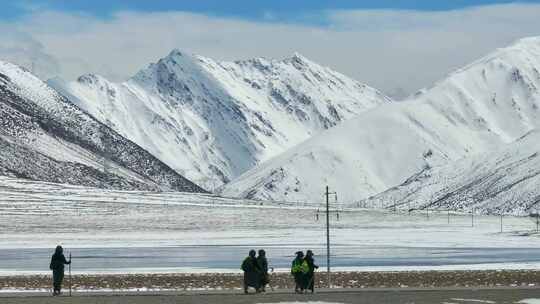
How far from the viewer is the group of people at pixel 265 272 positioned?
52.3 metres

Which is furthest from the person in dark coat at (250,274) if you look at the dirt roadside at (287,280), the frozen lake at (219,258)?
the frozen lake at (219,258)

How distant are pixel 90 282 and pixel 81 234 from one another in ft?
353

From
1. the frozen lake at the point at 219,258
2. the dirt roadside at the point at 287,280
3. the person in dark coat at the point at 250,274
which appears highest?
the frozen lake at the point at 219,258

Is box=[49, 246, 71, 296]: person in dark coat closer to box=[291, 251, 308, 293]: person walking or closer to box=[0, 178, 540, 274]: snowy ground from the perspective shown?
box=[291, 251, 308, 293]: person walking

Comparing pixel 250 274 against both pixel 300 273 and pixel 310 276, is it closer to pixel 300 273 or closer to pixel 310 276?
pixel 300 273

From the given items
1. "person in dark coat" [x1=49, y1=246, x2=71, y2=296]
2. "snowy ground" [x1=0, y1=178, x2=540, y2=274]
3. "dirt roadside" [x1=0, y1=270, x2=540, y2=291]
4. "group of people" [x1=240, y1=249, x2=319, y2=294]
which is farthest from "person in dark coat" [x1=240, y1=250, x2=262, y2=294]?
"snowy ground" [x1=0, y1=178, x2=540, y2=274]

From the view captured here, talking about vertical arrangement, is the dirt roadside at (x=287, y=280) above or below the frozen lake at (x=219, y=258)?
below

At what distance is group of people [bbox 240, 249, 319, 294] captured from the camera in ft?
172

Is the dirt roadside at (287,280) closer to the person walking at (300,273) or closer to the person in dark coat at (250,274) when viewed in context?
the person in dark coat at (250,274)

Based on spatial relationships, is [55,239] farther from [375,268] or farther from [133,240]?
[375,268]

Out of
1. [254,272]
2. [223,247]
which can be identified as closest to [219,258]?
[223,247]

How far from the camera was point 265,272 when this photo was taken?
53.0m

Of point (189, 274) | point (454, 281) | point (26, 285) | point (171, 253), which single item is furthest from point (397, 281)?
point (171, 253)

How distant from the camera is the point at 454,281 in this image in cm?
6356
